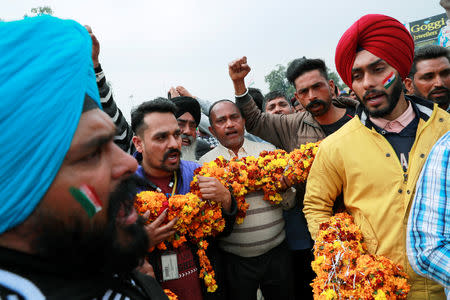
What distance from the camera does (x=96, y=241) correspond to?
1.05 m

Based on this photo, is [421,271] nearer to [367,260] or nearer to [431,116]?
[367,260]

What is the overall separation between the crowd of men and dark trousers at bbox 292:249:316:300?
18 millimetres

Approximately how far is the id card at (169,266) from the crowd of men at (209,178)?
0.04ft

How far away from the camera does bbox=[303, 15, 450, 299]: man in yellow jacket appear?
210cm

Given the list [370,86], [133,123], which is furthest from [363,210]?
[133,123]

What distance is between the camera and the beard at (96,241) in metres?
0.94

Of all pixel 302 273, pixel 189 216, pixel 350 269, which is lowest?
pixel 302 273

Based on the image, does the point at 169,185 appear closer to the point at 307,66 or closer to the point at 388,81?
the point at 388,81

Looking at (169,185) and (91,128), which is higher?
(91,128)

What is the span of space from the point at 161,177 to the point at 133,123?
821 mm

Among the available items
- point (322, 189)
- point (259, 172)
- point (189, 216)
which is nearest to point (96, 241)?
point (189, 216)

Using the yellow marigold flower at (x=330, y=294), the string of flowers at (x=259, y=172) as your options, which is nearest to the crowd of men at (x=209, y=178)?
the string of flowers at (x=259, y=172)

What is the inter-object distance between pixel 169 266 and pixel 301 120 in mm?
2657

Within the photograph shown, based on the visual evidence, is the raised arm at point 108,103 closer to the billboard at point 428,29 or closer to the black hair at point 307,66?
the black hair at point 307,66
